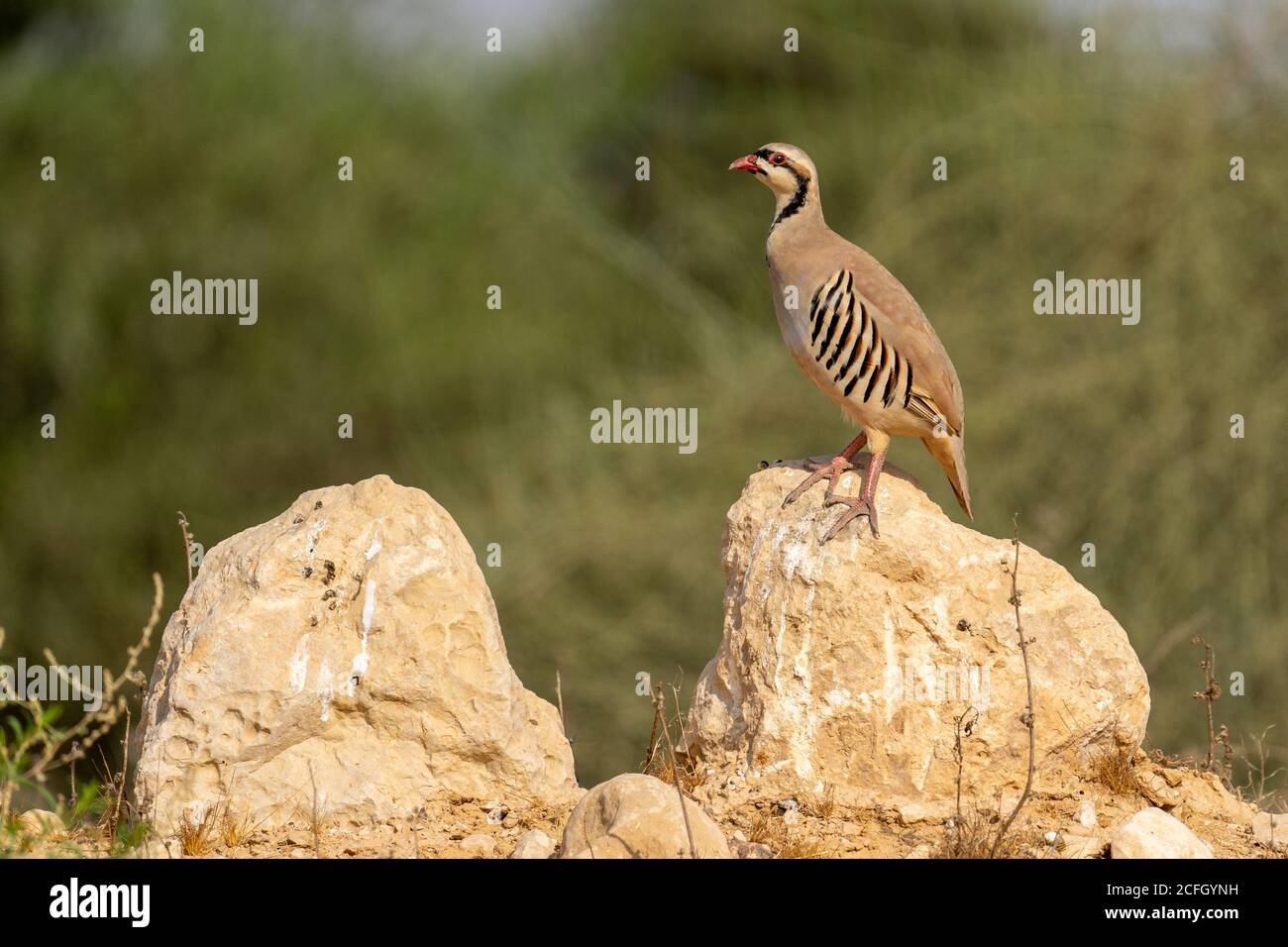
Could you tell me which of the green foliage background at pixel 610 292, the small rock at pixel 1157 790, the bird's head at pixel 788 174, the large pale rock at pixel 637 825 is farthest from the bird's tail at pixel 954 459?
the green foliage background at pixel 610 292

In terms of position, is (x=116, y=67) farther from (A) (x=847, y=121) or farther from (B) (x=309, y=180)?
(A) (x=847, y=121)

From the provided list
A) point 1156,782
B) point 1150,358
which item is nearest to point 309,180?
point 1150,358

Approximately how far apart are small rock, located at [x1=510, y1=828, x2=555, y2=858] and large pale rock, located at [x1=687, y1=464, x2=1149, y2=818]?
1.04 m

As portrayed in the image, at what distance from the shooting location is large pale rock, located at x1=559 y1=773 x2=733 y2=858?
539 cm

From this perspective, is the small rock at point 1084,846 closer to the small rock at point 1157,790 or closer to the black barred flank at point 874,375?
the small rock at point 1157,790

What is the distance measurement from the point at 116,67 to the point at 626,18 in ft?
31.6

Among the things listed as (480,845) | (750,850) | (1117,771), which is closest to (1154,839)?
(1117,771)

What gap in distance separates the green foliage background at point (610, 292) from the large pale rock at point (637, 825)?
5437 mm

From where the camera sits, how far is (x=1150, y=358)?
1536cm

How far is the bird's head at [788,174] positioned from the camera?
7.87 meters

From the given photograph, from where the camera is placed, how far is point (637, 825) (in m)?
5.42

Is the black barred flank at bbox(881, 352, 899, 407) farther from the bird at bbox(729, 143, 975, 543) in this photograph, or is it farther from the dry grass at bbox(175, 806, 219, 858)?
the dry grass at bbox(175, 806, 219, 858)

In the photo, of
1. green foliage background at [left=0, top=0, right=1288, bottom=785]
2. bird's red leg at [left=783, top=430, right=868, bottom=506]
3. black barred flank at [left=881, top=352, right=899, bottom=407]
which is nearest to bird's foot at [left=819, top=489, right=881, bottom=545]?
bird's red leg at [left=783, top=430, right=868, bottom=506]

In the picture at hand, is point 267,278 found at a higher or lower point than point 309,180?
lower
